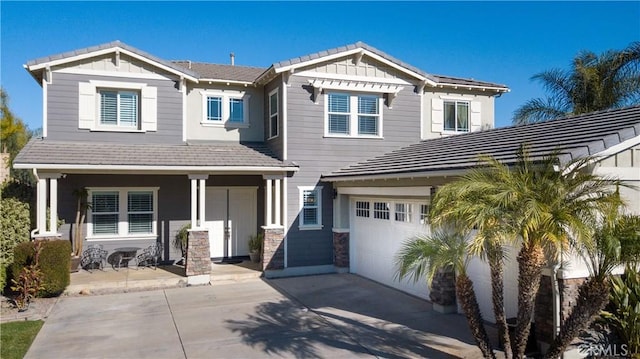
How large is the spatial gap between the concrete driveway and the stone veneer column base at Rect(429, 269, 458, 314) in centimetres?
21

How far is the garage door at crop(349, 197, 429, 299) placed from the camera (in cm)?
1094

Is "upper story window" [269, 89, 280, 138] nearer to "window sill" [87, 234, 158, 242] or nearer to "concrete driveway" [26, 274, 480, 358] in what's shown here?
"window sill" [87, 234, 158, 242]

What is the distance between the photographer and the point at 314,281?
12867mm

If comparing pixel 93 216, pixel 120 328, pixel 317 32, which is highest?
pixel 317 32

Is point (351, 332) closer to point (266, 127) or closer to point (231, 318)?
point (231, 318)

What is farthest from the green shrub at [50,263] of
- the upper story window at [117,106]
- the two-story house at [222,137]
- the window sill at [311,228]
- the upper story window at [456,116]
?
the upper story window at [456,116]

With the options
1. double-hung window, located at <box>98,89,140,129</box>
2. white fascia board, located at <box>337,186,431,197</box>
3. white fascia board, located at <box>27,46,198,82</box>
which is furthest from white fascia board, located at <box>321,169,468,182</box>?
double-hung window, located at <box>98,89,140,129</box>

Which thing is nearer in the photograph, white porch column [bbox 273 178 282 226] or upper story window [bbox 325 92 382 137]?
white porch column [bbox 273 178 282 226]

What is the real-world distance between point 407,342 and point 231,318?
356 cm

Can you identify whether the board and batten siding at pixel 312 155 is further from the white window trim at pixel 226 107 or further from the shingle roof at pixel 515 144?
the white window trim at pixel 226 107

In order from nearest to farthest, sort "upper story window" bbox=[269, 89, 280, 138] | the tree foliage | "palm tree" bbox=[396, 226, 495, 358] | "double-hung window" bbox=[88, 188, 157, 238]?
"palm tree" bbox=[396, 226, 495, 358]
"double-hung window" bbox=[88, 188, 157, 238]
"upper story window" bbox=[269, 89, 280, 138]
the tree foliage

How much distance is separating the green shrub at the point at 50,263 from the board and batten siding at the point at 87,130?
372 cm

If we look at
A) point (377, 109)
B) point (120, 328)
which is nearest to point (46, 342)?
point (120, 328)

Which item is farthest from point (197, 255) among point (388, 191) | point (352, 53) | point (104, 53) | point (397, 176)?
point (352, 53)
